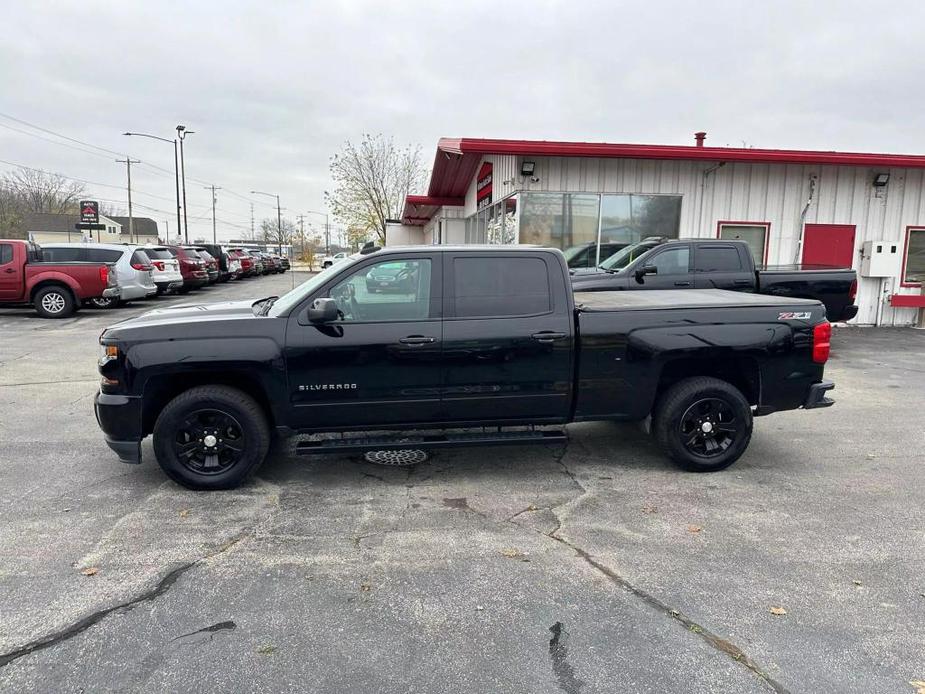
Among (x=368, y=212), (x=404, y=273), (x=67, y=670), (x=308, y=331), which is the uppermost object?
(x=368, y=212)

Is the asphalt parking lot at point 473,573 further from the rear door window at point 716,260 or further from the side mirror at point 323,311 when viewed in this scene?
the rear door window at point 716,260

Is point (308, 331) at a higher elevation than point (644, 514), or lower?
higher

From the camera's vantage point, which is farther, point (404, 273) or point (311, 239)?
point (311, 239)

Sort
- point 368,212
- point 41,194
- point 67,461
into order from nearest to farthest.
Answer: point 67,461
point 368,212
point 41,194

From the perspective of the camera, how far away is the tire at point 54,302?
1451cm

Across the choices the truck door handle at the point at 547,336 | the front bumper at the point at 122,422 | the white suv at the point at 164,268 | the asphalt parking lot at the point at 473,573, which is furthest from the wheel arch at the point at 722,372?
the white suv at the point at 164,268

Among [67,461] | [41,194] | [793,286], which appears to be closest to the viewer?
[67,461]

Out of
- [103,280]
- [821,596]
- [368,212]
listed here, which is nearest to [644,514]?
[821,596]

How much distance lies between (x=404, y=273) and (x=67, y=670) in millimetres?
3069

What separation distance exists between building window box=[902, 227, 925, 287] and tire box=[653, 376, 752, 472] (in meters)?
12.0

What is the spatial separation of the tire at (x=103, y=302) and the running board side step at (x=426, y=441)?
12953mm

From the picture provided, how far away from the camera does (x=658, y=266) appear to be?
10297 millimetres

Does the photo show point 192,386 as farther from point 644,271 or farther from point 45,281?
point 45,281

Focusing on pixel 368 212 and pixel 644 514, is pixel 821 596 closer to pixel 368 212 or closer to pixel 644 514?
pixel 644 514
